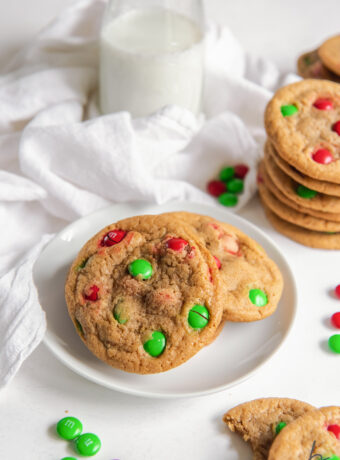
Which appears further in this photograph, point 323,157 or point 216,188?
point 216,188

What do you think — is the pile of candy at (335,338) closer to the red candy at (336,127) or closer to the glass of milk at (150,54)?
the red candy at (336,127)

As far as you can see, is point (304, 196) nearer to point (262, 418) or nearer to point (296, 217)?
point (296, 217)

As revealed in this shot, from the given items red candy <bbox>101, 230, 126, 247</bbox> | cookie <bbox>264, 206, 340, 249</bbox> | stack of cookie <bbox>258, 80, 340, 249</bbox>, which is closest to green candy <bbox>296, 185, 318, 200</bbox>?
stack of cookie <bbox>258, 80, 340, 249</bbox>

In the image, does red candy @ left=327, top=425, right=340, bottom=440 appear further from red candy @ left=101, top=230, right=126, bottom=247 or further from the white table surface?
red candy @ left=101, top=230, right=126, bottom=247

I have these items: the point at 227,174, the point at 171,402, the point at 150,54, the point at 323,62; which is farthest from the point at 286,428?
the point at 323,62

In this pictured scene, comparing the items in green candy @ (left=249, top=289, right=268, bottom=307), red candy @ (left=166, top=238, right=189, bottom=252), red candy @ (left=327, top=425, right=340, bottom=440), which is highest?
red candy @ (left=166, top=238, right=189, bottom=252)
